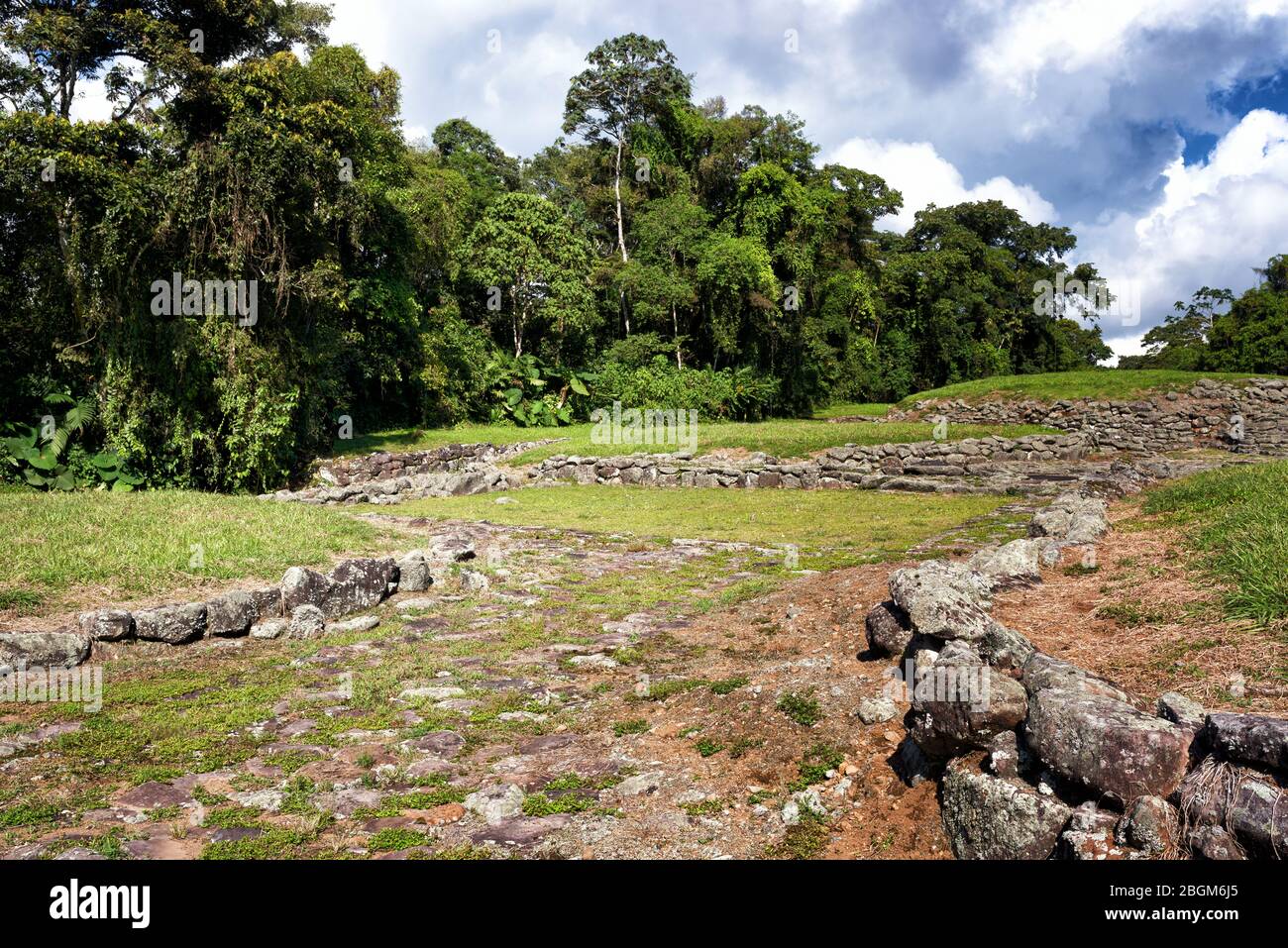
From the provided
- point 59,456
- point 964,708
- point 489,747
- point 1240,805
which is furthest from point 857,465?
point 59,456

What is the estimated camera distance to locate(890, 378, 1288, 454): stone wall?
23.8 meters

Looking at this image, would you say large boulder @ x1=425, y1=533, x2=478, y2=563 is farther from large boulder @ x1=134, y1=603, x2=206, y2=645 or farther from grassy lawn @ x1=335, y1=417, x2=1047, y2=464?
grassy lawn @ x1=335, y1=417, x2=1047, y2=464

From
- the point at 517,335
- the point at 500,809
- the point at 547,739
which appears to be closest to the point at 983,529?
the point at 547,739

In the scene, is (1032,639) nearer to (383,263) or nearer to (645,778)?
(645,778)

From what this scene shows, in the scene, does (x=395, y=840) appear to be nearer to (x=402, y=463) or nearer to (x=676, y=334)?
(x=402, y=463)

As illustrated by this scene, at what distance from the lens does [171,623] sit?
22.2ft

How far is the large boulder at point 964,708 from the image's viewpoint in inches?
141

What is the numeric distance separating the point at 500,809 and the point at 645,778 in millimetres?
869

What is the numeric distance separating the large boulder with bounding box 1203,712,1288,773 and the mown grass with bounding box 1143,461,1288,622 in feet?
6.04

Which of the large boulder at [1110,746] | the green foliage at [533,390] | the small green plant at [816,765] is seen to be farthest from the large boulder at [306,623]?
the green foliage at [533,390]

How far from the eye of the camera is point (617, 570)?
33.7ft

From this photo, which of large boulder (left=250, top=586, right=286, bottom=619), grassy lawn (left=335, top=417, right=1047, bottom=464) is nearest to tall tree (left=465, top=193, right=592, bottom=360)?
grassy lawn (left=335, top=417, right=1047, bottom=464)

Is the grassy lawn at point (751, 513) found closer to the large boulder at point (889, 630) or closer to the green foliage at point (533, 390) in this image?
the large boulder at point (889, 630)
